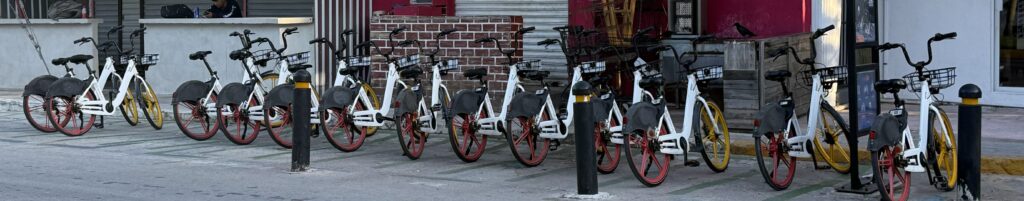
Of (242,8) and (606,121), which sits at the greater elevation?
(242,8)

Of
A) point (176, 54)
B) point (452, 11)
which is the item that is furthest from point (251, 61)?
point (176, 54)

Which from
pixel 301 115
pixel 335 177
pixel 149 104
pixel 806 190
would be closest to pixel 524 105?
pixel 335 177

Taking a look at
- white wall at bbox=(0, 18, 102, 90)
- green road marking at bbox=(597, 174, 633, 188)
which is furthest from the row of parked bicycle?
white wall at bbox=(0, 18, 102, 90)

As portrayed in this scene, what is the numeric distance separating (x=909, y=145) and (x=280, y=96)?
507 cm

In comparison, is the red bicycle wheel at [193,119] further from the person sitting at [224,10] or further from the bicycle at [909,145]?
the bicycle at [909,145]

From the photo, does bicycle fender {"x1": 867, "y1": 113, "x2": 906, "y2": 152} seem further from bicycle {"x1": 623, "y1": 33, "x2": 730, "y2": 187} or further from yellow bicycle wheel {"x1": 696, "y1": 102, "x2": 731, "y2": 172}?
yellow bicycle wheel {"x1": 696, "y1": 102, "x2": 731, "y2": 172}

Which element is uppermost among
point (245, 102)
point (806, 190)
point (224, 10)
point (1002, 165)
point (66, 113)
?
point (224, 10)

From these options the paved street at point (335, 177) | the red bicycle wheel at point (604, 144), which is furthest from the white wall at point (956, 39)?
the red bicycle wheel at point (604, 144)

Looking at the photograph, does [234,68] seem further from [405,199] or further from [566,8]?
[405,199]

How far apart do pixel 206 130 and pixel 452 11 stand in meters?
3.62

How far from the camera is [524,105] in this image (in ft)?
34.1

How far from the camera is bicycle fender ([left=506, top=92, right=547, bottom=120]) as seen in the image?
1039 centimetres

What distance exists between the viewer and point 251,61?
1241 cm

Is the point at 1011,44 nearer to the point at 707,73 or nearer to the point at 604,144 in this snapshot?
the point at 707,73
